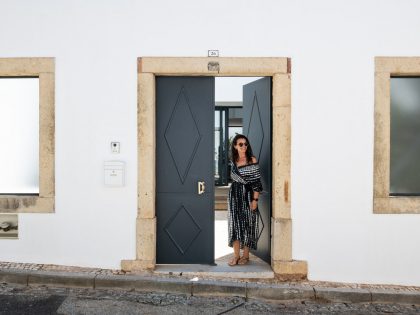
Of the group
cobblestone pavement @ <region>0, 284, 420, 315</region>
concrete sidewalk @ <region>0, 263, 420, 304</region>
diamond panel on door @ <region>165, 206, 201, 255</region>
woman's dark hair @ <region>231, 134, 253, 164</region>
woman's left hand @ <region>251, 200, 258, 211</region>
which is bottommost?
cobblestone pavement @ <region>0, 284, 420, 315</region>

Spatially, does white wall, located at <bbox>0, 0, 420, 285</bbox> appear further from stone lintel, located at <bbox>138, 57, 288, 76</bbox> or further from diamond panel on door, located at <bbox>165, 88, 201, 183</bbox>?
diamond panel on door, located at <bbox>165, 88, 201, 183</bbox>

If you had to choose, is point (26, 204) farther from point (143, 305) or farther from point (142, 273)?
point (143, 305)

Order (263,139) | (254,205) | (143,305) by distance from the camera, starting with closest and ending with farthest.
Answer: (143,305), (254,205), (263,139)

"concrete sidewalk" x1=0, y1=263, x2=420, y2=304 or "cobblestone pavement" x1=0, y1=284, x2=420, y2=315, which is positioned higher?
"concrete sidewalk" x1=0, y1=263, x2=420, y2=304

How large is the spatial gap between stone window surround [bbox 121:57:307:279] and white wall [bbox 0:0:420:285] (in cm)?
10

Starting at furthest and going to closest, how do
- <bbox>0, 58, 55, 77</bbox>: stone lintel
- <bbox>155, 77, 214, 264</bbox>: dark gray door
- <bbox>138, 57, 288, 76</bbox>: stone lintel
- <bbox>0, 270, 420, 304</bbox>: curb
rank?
<bbox>155, 77, 214, 264</bbox>: dark gray door < <bbox>0, 58, 55, 77</bbox>: stone lintel < <bbox>138, 57, 288, 76</bbox>: stone lintel < <bbox>0, 270, 420, 304</bbox>: curb

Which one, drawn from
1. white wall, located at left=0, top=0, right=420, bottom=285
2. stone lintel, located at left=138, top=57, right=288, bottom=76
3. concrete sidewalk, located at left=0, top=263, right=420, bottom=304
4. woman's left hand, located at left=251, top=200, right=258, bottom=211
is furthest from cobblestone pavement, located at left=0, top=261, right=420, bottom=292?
stone lintel, located at left=138, top=57, right=288, bottom=76

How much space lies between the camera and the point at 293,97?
5527mm

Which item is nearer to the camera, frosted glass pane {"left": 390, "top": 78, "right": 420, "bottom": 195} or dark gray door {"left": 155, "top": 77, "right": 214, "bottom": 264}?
frosted glass pane {"left": 390, "top": 78, "right": 420, "bottom": 195}

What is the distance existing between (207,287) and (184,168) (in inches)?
62.2

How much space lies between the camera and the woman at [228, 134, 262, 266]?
5.82 meters

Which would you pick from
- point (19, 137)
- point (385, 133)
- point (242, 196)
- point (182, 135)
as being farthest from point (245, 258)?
point (19, 137)

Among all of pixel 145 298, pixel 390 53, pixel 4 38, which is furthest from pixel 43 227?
pixel 390 53

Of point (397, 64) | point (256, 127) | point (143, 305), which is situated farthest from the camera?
point (256, 127)
